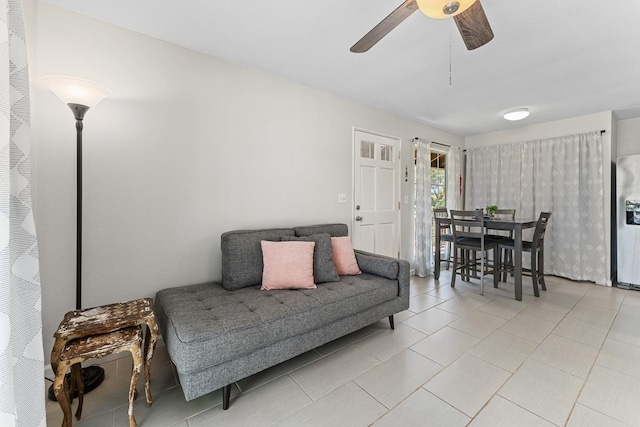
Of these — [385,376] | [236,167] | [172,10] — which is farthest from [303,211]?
[172,10]

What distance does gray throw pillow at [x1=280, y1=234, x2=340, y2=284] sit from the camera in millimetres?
2340

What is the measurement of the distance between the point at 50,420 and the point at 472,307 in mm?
3427

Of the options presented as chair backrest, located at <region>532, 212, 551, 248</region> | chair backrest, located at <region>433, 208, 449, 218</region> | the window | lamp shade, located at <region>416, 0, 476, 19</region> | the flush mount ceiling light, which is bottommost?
chair backrest, located at <region>532, 212, 551, 248</region>

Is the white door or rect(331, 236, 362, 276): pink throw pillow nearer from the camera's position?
rect(331, 236, 362, 276): pink throw pillow

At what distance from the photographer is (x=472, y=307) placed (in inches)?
115

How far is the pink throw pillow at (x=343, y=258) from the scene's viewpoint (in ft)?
8.35

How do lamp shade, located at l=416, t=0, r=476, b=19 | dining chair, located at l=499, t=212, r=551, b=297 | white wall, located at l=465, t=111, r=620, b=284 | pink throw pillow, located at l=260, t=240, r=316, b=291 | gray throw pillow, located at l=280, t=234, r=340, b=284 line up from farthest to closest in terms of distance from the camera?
white wall, located at l=465, t=111, r=620, b=284 → dining chair, located at l=499, t=212, r=551, b=297 → gray throw pillow, located at l=280, t=234, r=340, b=284 → pink throw pillow, located at l=260, t=240, r=316, b=291 → lamp shade, located at l=416, t=0, r=476, b=19

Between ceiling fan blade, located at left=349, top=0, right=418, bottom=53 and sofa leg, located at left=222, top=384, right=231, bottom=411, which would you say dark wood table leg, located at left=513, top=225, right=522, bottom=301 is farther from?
sofa leg, located at left=222, top=384, right=231, bottom=411

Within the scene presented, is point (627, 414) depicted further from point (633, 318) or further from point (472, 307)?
point (633, 318)

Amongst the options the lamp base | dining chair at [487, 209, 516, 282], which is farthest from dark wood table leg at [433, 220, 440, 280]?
the lamp base

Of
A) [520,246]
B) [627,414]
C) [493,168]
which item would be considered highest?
[493,168]

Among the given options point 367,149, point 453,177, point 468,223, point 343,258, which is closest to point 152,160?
point 343,258

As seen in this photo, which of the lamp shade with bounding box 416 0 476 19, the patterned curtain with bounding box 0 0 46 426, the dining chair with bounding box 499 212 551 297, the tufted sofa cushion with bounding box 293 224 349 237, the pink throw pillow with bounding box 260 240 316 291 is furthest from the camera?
the dining chair with bounding box 499 212 551 297

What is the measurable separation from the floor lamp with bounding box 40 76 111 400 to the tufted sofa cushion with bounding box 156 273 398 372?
1.74ft
